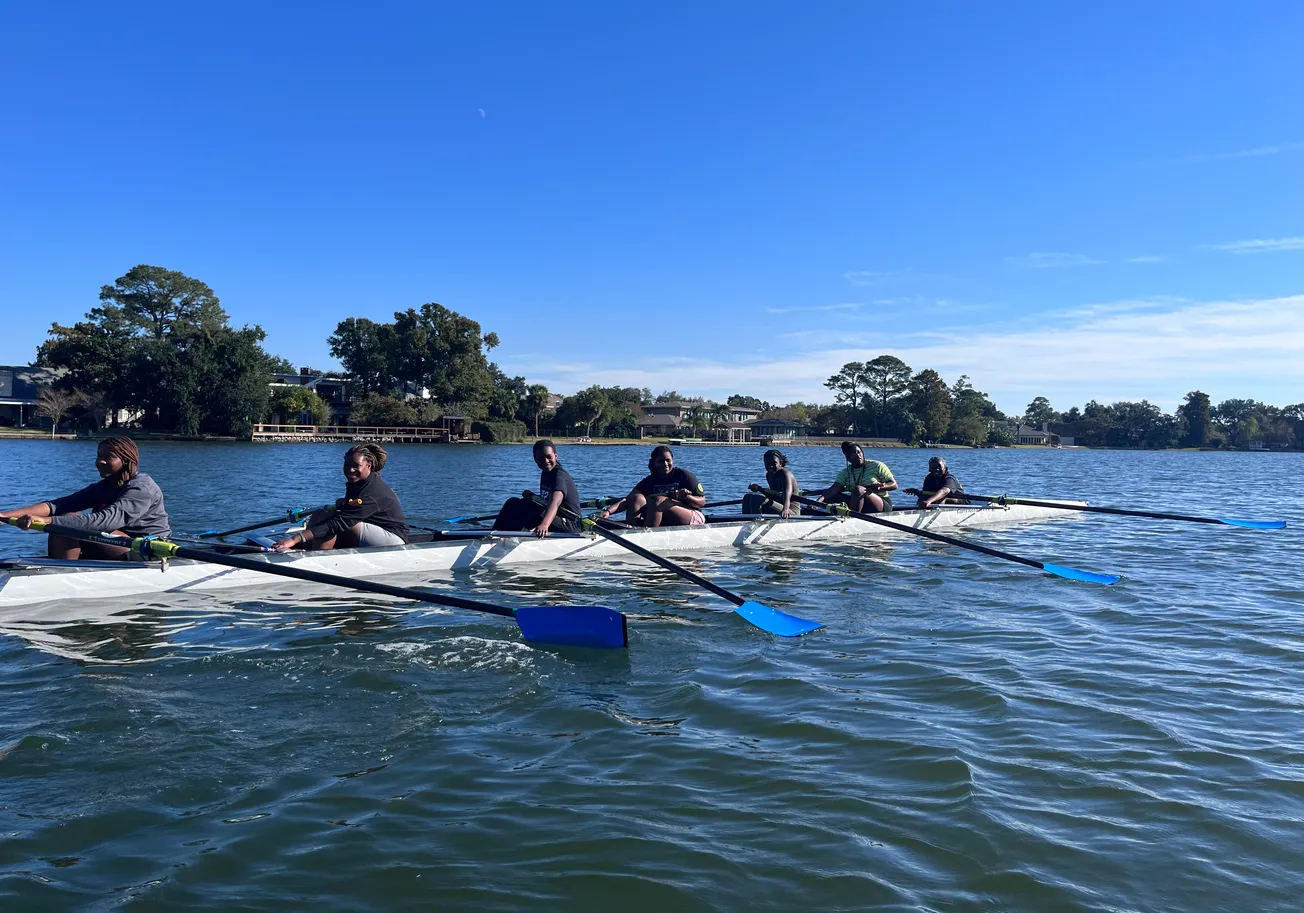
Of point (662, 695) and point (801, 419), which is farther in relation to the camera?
point (801, 419)

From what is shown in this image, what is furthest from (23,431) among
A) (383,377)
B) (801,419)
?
(801,419)

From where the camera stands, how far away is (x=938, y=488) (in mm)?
16562

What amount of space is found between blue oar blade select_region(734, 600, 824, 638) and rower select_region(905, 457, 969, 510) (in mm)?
8558

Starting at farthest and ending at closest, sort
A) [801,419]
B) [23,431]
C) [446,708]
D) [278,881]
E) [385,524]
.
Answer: [801,419] → [23,431] → [385,524] → [446,708] → [278,881]

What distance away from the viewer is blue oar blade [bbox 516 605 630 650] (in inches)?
280

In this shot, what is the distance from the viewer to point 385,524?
33.1 ft

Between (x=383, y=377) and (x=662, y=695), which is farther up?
(x=383, y=377)

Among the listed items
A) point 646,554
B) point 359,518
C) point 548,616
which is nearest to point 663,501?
point 646,554

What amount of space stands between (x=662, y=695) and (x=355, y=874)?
2.79 m

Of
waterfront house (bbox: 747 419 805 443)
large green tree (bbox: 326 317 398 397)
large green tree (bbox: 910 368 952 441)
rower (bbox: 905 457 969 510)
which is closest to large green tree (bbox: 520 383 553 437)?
large green tree (bbox: 326 317 398 397)

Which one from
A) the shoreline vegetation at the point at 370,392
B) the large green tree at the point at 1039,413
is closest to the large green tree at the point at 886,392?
the shoreline vegetation at the point at 370,392

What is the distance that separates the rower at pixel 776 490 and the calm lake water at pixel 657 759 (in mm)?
4765

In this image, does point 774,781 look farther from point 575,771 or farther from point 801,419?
point 801,419

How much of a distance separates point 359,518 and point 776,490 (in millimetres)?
7018
